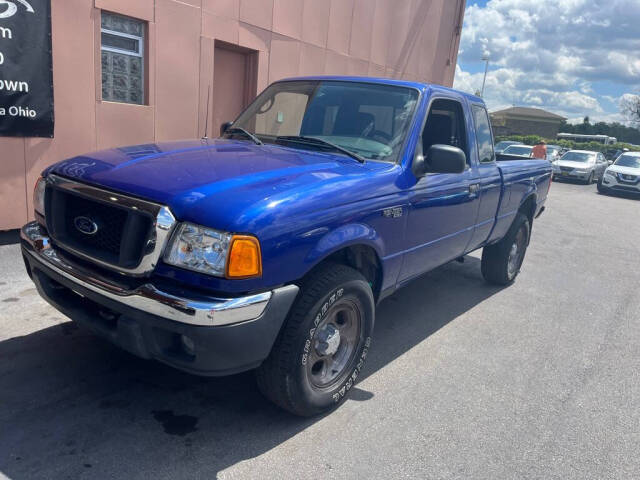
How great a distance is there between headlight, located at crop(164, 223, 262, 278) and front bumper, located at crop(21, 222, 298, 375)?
135mm

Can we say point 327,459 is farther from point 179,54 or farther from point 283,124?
point 179,54

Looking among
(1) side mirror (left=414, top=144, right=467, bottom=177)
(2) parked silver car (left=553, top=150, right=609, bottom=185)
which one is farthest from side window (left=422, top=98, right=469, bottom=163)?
(2) parked silver car (left=553, top=150, right=609, bottom=185)

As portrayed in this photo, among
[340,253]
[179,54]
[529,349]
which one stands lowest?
[529,349]

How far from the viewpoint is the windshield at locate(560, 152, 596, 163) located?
916 inches

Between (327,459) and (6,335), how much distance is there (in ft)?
8.34

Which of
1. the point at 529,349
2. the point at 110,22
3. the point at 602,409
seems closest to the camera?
the point at 602,409

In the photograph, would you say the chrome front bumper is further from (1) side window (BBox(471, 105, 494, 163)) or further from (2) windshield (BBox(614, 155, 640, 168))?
(2) windshield (BBox(614, 155, 640, 168))

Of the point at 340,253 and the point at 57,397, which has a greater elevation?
the point at 340,253

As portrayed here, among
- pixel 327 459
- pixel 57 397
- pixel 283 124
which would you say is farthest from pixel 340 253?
pixel 57 397

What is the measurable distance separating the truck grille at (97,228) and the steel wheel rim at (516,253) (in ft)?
15.0

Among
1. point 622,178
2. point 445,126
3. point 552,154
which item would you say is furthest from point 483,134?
point 552,154

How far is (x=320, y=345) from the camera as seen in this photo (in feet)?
9.93

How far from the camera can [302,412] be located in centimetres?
296

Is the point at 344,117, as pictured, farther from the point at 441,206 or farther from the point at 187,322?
the point at 187,322
